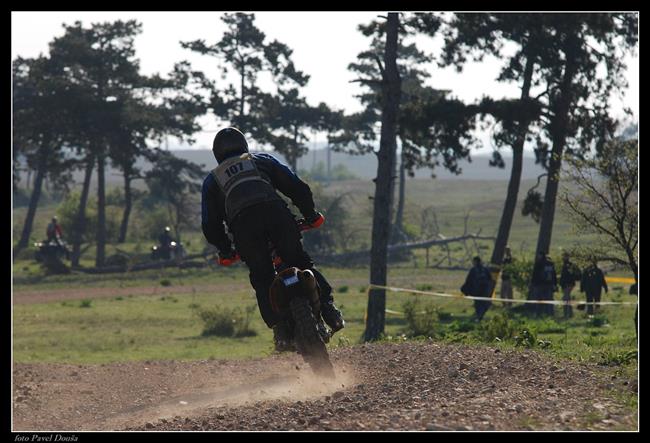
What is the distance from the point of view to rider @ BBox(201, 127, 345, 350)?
416 inches

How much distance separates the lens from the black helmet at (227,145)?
10875 millimetres

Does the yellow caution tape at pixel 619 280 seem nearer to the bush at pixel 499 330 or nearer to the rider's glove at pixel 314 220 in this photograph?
the bush at pixel 499 330

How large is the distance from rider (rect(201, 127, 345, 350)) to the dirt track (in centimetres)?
98

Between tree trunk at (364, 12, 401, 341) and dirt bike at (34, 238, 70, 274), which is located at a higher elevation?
tree trunk at (364, 12, 401, 341)

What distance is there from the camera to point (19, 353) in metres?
24.0

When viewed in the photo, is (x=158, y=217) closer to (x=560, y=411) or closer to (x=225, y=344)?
(x=225, y=344)

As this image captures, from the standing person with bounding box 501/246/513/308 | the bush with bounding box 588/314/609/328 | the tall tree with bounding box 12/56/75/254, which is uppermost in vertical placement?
the tall tree with bounding box 12/56/75/254

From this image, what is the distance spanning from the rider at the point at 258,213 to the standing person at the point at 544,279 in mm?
18350

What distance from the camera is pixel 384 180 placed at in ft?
81.1

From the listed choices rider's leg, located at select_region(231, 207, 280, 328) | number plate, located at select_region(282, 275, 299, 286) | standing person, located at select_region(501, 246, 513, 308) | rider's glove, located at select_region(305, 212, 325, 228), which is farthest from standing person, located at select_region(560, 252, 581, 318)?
number plate, located at select_region(282, 275, 299, 286)

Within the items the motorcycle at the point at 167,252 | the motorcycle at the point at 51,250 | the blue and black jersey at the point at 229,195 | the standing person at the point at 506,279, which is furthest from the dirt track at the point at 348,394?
the motorcycle at the point at 167,252
